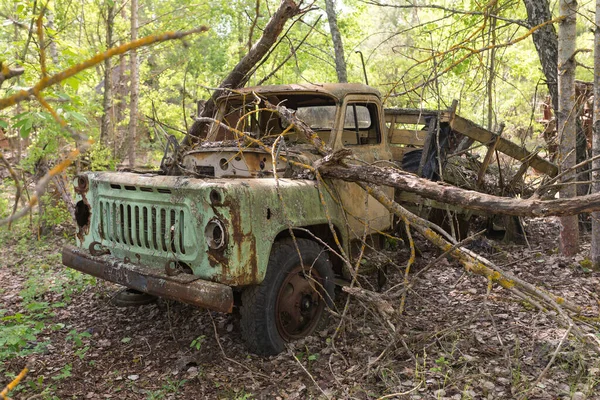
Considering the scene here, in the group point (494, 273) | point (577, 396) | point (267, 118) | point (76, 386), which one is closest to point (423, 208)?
point (267, 118)

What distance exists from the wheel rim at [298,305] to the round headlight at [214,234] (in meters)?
0.69

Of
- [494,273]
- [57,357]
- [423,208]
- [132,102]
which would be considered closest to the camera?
[494,273]

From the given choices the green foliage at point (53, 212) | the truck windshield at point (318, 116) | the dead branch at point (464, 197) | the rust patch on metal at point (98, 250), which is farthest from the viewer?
the green foliage at point (53, 212)

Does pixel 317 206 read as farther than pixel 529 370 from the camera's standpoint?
Yes

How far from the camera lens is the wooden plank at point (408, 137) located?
5.95 m

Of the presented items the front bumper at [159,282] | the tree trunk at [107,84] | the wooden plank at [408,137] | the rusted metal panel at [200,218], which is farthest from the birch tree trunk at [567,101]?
the tree trunk at [107,84]

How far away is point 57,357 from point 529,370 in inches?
140

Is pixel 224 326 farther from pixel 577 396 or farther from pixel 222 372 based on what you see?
pixel 577 396

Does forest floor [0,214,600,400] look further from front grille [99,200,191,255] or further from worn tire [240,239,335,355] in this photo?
front grille [99,200,191,255]

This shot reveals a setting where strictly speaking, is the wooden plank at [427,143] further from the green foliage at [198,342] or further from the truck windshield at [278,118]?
the green foliage at [198,342]

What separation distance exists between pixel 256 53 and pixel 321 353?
3.77m

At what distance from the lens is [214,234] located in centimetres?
348

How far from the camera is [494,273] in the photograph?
3311 mm

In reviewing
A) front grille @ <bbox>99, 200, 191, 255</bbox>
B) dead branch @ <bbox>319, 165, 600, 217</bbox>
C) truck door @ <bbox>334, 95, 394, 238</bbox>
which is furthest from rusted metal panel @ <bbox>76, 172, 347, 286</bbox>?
truck door @ <bbox>334, 95, 394, 238</bbox>
